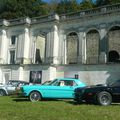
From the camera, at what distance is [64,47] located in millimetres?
40312

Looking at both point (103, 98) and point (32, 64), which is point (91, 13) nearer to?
point (32, 64)

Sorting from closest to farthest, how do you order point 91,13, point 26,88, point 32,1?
1. point 26,88
2. point 91,13
3. point 32,1

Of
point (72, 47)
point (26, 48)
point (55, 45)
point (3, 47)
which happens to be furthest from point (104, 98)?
point (3, 47)

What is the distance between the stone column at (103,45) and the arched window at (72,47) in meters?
3.93

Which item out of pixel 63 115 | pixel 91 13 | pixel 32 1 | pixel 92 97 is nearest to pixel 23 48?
pixel 91 13

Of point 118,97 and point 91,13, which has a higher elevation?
point 91,13

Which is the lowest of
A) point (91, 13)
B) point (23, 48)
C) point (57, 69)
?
point (57, 69)

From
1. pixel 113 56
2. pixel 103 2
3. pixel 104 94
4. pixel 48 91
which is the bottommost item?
pixel 104 94

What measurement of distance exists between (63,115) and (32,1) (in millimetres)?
50705

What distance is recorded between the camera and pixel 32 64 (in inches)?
1602

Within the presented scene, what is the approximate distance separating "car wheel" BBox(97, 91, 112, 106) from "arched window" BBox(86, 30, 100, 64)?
73.0ft

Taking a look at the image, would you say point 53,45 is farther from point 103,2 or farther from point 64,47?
point 103,2

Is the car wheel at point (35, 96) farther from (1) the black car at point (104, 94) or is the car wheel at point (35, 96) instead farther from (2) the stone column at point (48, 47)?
(2) the stone column at point (48, 47)

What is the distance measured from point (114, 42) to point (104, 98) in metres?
22.0
